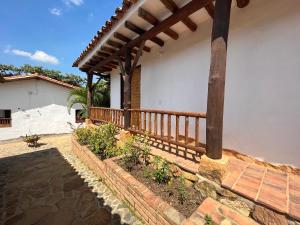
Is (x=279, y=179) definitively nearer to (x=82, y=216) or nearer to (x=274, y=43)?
(x=274, y=43)

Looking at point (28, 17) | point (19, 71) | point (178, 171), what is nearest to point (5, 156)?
point (178, 171)

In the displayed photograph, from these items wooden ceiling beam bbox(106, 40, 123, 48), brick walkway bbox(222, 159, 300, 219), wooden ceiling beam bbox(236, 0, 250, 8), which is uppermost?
wooden ceiling beam bbox(236, 0, 250, 8)

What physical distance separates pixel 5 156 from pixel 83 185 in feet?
15.7

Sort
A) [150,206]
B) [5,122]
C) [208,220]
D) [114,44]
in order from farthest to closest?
[5,122]
[114,44]
[150,206]
[208,220]

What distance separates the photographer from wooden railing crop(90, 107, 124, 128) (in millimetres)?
4770

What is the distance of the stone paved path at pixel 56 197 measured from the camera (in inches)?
95.7

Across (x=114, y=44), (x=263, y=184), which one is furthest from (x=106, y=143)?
(x=263, y=184)

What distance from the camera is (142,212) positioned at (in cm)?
225

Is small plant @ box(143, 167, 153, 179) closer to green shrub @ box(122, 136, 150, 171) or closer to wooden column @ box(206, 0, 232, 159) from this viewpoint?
green shrub @ box(122, 136, 150, 171)

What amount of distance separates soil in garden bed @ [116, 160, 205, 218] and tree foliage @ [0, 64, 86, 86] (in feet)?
53.6

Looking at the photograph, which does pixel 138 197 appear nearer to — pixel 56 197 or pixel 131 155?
pixel 131 155

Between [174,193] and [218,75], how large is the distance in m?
1.81

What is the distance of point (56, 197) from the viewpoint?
304 cm

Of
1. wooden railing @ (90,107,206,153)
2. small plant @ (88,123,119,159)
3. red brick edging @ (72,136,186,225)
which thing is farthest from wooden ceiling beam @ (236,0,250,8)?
small plant @ (88,123,119,159)
